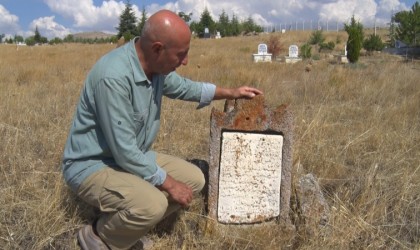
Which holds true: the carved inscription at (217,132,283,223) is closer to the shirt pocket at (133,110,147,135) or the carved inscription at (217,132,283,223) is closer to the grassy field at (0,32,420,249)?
the grassy field at (0,32,420,249)

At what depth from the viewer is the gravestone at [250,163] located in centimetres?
252

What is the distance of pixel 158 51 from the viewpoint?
2111 mm

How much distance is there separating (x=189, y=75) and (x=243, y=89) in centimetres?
641

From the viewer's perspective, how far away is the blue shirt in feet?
6.77

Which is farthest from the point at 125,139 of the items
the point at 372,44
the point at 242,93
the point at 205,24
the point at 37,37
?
the point at 37,37

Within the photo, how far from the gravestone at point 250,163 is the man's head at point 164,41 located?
1.58ft

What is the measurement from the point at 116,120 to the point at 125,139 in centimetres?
11

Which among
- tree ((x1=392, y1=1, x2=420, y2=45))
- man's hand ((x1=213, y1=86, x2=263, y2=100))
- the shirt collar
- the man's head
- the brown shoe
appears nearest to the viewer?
the man's head

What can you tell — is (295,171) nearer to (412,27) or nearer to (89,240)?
(89,240)

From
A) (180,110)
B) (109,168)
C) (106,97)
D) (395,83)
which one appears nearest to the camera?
(106,97)

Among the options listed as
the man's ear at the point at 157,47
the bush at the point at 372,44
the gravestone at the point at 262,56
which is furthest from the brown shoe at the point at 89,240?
the bush at the point at 372,44

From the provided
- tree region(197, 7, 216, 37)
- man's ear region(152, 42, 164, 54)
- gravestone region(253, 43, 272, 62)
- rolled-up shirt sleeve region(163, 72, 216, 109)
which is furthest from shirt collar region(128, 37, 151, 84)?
tree region(197, 7, 216, 37)

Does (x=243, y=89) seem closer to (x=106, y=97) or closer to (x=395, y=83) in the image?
(x=106, y=97)

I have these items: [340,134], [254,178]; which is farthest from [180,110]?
[254,178]
